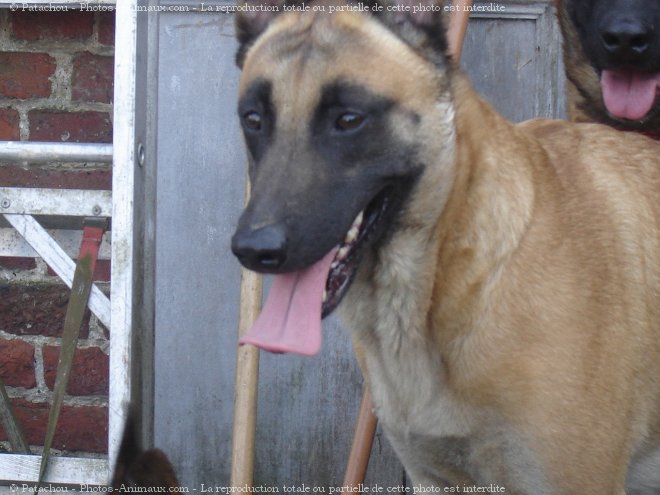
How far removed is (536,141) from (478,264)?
38 centimetres

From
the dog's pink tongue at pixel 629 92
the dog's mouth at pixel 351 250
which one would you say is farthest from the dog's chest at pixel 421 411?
the dog's pink tongue at pixel 629 92

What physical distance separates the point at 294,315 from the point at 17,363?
168 centimetres

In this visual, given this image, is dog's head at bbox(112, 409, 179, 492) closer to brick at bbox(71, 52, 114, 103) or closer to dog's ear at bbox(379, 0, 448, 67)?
dog's ear at bbox(379, 0, 448, 67)

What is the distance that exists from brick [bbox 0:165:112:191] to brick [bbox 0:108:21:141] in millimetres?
97

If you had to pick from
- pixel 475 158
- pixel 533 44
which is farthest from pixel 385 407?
pixel 533 44

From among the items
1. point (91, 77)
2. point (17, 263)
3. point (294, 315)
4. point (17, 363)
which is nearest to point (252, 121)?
point (294, 315)

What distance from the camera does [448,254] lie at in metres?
2.00

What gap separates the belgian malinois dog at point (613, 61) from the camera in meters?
2.54

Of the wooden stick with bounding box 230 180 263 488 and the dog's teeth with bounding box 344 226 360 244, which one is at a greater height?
the dog's teeth with bounding box 344 226 360 244

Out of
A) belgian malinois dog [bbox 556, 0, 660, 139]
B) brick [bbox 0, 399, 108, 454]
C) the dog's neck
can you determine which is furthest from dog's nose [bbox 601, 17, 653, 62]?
brick [bbox 0, 399, 108, 454]

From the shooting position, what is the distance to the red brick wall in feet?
10.1

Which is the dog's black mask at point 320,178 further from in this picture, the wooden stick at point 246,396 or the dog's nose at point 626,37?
the dog's nose at point 626,37

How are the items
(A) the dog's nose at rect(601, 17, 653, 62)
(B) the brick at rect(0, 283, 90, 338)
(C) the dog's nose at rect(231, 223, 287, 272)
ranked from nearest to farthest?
1. (C) the dog's nose at rect(231, 223, 287, 272)
2. (A) the dog's nose at rect(601, 17, 653, 62)
3. (B) the brick at rect(0, 283, 90, 338)

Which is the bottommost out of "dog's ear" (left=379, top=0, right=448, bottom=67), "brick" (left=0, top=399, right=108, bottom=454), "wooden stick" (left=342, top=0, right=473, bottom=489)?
"brick" (left=0, top=399, right=108, bottom=454)
